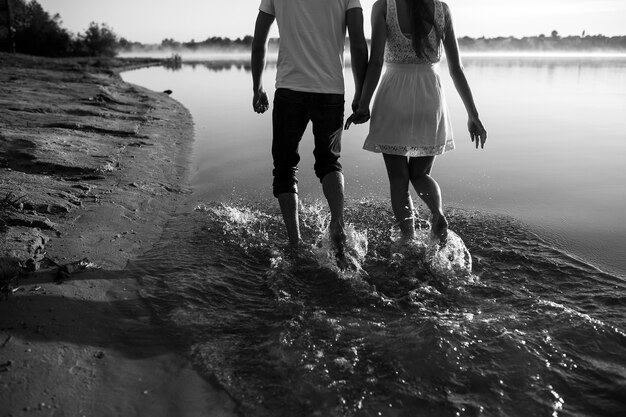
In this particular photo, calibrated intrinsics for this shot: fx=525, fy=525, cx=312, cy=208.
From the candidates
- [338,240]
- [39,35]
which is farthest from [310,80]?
[39,35]

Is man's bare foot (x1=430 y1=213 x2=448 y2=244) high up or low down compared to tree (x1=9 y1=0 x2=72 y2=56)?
down

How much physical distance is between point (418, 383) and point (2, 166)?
4.73 meters

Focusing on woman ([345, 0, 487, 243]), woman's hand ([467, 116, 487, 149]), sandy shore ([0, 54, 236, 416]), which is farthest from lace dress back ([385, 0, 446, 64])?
sandy shore ([0, 54, 236, 416])

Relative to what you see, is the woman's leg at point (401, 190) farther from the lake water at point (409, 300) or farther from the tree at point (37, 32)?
the tree at point (37, 32)

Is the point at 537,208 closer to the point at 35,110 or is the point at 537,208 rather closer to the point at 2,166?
the point at 2,166

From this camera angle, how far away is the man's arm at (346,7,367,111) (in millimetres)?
3756

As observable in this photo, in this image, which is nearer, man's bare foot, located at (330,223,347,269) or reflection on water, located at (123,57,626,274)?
man's bare foot, located at (330,223,347,269)

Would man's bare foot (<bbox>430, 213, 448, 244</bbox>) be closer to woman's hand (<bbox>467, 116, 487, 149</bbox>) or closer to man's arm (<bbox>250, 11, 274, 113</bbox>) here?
woman's hand (<bbox>467, 116, 487, 149</bbox>)

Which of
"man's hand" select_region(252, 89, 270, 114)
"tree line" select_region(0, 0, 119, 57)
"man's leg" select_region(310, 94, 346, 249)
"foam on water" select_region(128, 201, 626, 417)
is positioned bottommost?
"foam on water" select_region(128, 201, 626, 417)

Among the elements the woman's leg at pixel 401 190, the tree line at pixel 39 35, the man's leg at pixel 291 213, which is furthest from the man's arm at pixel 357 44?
the tree line at pixel 39 35

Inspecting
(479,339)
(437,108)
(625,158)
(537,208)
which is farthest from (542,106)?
(479,339)

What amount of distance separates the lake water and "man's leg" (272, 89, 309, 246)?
0.31 m

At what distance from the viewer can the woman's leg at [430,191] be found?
3.97 metres

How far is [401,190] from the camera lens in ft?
13.3
